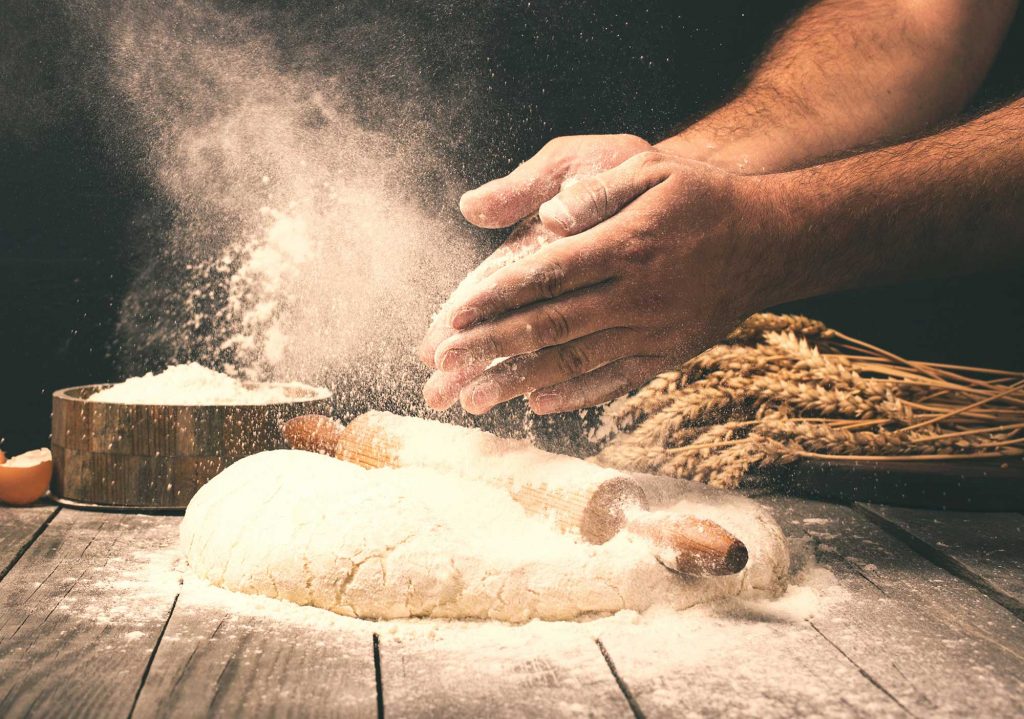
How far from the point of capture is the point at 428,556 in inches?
47.5

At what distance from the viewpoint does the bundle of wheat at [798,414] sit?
6.04 feet

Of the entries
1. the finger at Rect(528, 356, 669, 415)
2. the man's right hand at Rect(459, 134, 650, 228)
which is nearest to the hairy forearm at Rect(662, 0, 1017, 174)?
the man's right hand at Rect(459, 134, 650, 228)

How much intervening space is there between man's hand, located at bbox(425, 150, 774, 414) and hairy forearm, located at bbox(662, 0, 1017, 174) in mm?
693

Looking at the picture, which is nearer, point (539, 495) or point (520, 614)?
point (520, 614)

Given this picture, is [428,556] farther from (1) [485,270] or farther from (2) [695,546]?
(1) [485,270]

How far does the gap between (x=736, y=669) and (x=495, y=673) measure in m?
0.28

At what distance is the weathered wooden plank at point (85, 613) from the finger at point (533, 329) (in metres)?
0.54

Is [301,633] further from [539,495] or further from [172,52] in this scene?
[172,52]

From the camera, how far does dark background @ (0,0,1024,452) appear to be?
85.4 inches

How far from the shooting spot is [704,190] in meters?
1.41

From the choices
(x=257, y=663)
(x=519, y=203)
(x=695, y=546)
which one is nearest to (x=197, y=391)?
(x=519, y=203)

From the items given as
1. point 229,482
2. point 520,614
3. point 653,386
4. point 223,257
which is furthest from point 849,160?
point 223,257

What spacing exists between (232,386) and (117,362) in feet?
1.97

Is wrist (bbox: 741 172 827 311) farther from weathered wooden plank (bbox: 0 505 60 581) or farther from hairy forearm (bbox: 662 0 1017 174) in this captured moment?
weathered wooden plank (bbox: 0 505 60 581)
